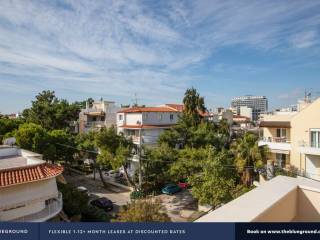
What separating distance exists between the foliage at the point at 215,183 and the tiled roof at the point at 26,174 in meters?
11.0

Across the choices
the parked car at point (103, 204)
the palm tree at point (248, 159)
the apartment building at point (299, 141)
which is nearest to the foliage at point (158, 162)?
the parked car at point (103, 204)

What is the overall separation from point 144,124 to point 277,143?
18340 millimetres

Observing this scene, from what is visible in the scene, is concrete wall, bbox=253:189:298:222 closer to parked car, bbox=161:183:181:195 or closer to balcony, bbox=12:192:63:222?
balcony, bbox=12:192:63:222

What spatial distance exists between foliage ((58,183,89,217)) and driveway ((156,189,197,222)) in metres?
8.15

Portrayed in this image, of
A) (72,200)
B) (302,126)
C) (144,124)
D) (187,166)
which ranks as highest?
(144,124)

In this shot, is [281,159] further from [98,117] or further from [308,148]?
[98,117]

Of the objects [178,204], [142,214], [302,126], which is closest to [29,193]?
[142,214]

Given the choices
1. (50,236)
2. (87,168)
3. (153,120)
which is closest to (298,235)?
(50,236)

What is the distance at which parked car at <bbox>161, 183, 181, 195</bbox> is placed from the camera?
30609 mm

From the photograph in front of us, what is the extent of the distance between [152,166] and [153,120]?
1179 cm

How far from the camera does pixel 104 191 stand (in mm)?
32250

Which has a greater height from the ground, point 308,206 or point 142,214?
point 308,206

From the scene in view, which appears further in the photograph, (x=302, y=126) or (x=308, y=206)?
(x=302, y=126)

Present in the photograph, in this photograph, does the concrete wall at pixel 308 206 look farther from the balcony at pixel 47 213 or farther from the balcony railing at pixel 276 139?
the balcony railing at pixel 276 139
